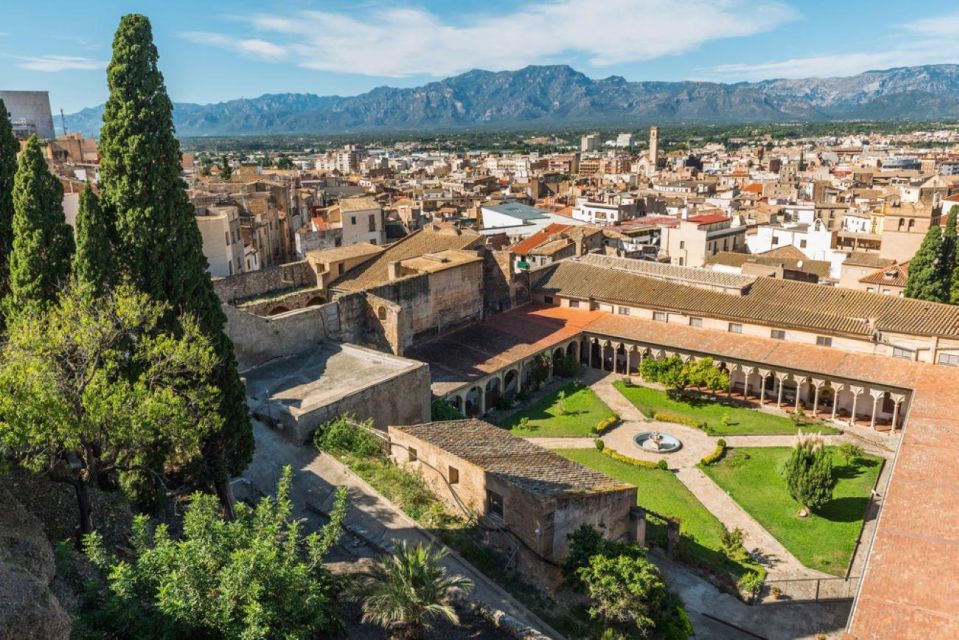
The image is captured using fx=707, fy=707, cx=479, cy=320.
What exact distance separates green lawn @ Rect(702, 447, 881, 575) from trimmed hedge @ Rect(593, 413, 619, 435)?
556 centimetres

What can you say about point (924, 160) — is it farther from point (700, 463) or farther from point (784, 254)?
point (700, 463)

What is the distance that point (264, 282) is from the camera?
36.5 meters

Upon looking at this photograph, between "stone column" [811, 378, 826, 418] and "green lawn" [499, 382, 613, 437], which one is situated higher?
"stone column" [811, 378, 826, 418]

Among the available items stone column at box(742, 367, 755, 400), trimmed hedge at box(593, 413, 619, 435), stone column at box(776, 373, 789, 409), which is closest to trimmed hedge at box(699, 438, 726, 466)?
trimmed hedge at box(593, 413, 619, 435)

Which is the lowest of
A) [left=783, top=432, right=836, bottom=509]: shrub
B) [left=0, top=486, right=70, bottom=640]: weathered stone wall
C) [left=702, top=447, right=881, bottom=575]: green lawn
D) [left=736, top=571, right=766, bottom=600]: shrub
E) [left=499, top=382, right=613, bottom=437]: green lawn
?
[left=702, top=447, right=881, bottom=575]: green lawn

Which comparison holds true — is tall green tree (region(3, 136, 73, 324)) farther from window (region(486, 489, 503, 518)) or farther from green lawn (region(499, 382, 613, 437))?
green lawn (region(499, 382, 613, 437))

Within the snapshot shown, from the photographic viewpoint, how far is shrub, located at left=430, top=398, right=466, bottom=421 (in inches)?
1235

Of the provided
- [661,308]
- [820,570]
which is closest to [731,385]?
[661,308]

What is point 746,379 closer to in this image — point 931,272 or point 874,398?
point 874,398

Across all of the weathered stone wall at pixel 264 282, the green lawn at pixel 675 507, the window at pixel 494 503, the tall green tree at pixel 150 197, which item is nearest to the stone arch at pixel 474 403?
the green lawn at pixel 675 507

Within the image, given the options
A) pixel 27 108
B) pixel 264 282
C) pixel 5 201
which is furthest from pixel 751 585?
pixel 27 108

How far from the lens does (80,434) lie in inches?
577

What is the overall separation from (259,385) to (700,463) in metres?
19.1

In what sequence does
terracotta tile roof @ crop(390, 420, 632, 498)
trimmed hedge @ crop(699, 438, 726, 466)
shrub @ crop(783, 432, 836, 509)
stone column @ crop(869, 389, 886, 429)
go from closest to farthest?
Answer: terracotta tile roof @ crop(390, 420, 632, 498), shrub @ crop(783, 432, 836, 509), trimmed hedge @ crop(699, 438, 726, 466), stone column @ crop(869, 389, 886, 429)
